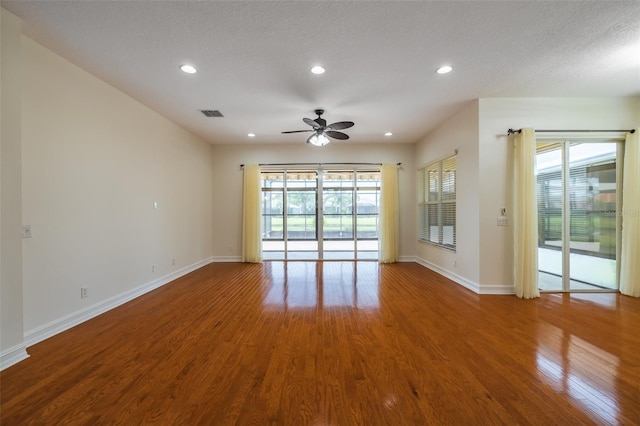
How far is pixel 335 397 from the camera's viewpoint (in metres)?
1.68

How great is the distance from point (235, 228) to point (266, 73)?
420 centimetres

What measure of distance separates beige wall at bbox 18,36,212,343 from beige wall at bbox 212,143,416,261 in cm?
165

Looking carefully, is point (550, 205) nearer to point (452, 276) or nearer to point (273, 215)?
point (452, 276)

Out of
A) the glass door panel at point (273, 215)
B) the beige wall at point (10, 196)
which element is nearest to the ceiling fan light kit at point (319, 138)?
the glass door panel at point (273, 215)

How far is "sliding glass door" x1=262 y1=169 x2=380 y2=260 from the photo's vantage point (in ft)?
21.1

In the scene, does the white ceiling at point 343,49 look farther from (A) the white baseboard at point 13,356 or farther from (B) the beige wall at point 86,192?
(A) the white baseboard at point 13,356

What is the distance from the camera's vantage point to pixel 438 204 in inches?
204

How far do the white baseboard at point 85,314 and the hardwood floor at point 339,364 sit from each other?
106 millimetres

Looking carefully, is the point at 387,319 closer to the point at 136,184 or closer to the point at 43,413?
the point at 43,413

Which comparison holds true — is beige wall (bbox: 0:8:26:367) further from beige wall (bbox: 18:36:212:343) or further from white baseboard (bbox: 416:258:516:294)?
white baseboard (bbox: 416:258:516:294)

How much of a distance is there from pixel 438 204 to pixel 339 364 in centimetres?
414

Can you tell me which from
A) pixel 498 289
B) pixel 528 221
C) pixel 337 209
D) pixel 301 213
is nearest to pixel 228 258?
pixel 301 213

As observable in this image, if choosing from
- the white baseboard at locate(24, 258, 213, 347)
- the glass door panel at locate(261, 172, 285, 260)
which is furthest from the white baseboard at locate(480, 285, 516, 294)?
the white baseboard at locate(24, 258, 213, 347)

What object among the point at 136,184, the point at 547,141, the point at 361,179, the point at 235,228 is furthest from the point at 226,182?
the point at 547,141
